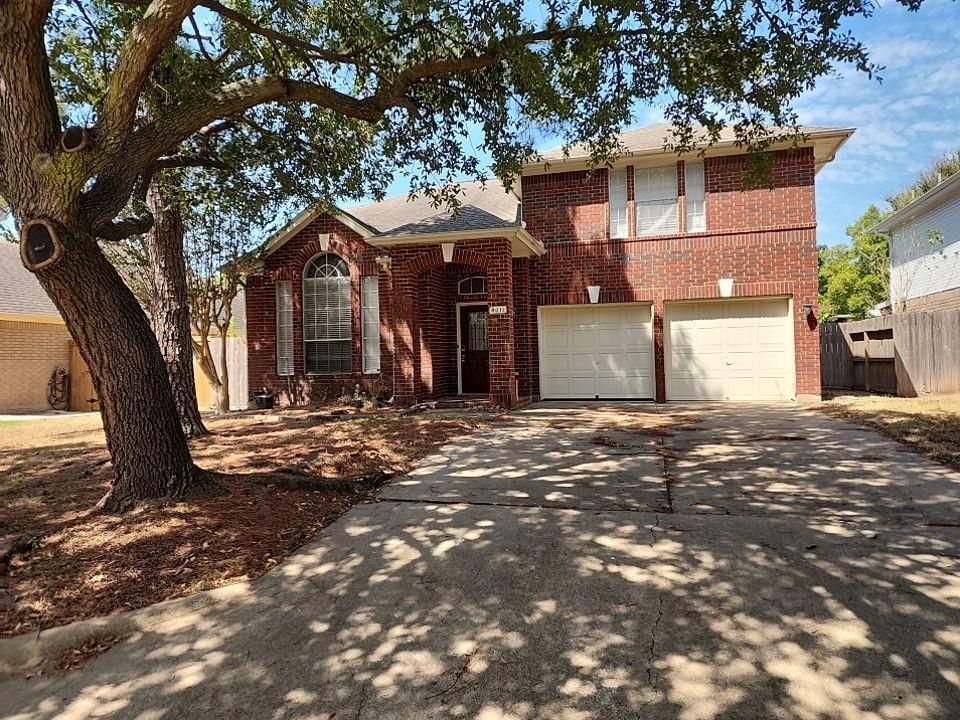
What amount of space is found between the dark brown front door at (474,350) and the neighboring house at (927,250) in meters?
13.9

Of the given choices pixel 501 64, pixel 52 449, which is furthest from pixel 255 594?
pixel 52 449

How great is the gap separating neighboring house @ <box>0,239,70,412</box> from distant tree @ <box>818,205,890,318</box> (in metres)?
38.2

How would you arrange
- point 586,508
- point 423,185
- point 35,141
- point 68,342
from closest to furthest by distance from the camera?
1. point 35,141
2. point 586,508
3. point 423,185
4. point 68,342

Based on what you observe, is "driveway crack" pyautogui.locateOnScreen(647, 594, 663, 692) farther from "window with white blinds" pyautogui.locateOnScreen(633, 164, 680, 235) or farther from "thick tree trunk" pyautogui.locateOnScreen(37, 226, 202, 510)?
"window with white blinds" pyautogui.locateOnScreen(633, 164, 680, 235)

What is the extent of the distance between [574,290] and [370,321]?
4.72m

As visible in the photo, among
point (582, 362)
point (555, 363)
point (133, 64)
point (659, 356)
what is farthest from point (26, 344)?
point (659, 356)

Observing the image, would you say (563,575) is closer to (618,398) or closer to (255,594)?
(255,594)

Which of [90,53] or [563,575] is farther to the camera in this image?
[90,53]

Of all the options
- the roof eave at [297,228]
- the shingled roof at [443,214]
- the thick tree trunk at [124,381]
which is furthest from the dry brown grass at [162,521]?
the roof eave at [297,228]

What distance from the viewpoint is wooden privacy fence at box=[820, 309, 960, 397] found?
11766 mm

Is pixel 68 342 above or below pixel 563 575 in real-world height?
above

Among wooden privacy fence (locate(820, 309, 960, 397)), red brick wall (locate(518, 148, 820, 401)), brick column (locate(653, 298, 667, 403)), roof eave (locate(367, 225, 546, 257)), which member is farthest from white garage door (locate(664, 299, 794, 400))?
roof eave (locate(367, 225, 546, 257))

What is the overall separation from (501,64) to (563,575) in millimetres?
5391

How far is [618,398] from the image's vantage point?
43.2 ft
